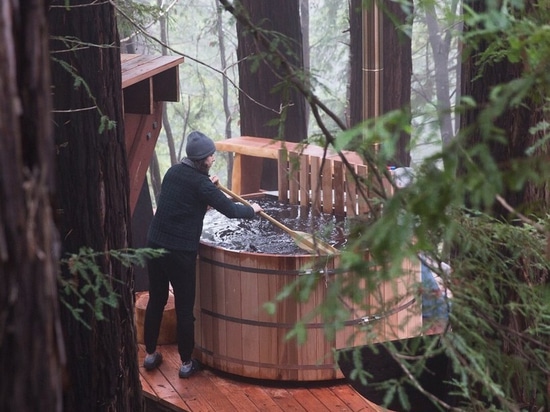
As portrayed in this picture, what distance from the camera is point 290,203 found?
7082mm

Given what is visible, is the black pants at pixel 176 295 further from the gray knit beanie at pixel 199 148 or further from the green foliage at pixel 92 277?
the green foliage at pixel 92 277

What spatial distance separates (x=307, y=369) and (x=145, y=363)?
3.93 feet

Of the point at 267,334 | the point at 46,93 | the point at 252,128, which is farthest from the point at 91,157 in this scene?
the point at 252,128

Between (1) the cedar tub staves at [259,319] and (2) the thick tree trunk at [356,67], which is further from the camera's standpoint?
(2) the thick tree trunk at [356,67]

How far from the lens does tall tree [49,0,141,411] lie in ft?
12.8

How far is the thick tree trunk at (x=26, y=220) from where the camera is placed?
Result: 1.28 metres

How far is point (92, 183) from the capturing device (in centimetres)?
398

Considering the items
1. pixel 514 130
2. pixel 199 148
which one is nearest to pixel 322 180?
pixel 199 148

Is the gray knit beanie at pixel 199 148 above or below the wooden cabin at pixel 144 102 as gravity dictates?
below

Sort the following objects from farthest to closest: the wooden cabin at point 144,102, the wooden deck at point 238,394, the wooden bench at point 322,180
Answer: the wooden bench at point 322,180, the wooden deck at point 238,394, the wooden cabin at point 144,102

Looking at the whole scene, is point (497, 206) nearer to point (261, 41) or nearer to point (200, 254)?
point (261, 41)

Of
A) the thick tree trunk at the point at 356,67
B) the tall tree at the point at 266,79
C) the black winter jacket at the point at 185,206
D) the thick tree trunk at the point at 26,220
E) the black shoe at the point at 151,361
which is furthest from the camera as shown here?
the thick tree trunk at the point at 356,67

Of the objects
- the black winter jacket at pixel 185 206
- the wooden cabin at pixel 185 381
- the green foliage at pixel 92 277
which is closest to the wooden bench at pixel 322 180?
the wooden cabin at pixel 185 381

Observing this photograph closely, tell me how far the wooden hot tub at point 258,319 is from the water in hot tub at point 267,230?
0.63ft
